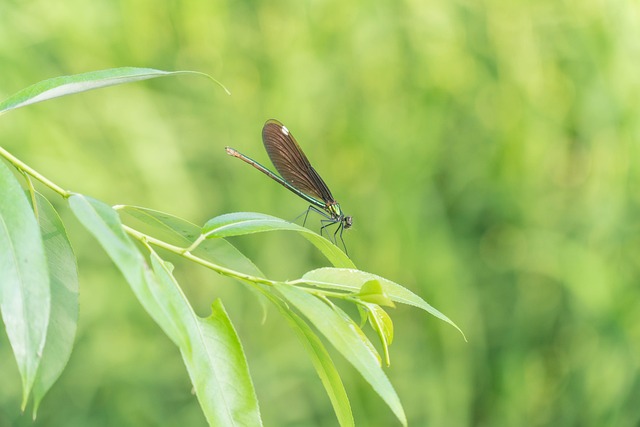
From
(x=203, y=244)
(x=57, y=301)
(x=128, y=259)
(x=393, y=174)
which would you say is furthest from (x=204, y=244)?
(x=393, y=174)

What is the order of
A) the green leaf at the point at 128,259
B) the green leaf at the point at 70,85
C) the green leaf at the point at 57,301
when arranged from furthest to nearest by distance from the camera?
the green leaf at the point at 70,85 < the green leaf at the point at 57,301 < the green leaf at the point at 128,259

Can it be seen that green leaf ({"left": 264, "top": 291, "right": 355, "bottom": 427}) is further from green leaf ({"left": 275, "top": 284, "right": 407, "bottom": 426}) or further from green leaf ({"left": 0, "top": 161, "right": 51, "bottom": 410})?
green leaf ({"left": 0, "top": 161, "right": 51, "bottom": 410})

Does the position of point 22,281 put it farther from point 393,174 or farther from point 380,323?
point 393,174

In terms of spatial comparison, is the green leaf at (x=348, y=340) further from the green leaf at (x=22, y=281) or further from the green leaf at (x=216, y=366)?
the green leaf at (x=22, y=281)

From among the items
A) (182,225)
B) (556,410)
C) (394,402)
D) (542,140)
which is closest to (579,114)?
(542,140)

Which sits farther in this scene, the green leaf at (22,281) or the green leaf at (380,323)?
the green leaf at (380,323)

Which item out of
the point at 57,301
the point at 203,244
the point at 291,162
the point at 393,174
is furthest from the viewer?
the point at 393,174

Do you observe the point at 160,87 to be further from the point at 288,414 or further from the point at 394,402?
the point at 394,402

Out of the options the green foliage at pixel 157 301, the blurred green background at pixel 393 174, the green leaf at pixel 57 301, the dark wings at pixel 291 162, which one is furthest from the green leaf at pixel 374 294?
the blurred green background at pixel 393 174
